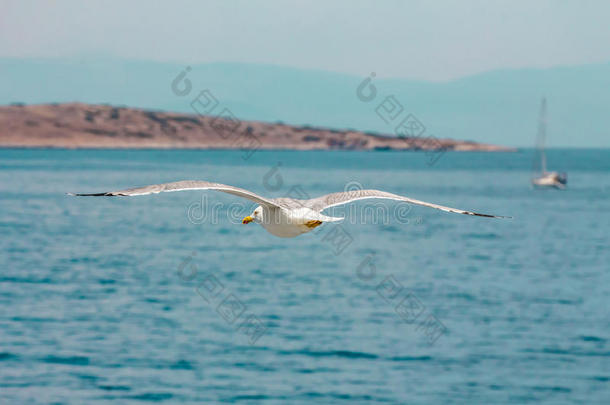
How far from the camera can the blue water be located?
3284cm

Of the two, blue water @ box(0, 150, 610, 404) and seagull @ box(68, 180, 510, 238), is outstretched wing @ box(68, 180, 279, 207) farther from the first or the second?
blue water @ box(0, 150, 610, 404)

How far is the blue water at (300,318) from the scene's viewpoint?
108ft

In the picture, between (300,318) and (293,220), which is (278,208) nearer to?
(293,220)

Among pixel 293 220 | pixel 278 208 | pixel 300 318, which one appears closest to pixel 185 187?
pixel 278 208

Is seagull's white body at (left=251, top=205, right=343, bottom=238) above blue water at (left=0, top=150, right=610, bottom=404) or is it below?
above

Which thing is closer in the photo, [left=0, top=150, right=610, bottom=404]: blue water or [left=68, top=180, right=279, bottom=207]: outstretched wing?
[left=68, top=180, right=279, bottom=207]: outstretched wing

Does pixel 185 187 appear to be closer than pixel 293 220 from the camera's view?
No

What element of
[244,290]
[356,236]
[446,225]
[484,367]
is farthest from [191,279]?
[446,225]

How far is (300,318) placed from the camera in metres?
41.0

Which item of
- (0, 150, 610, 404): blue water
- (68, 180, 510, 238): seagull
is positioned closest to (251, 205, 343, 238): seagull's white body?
(68, 180, 510, 238): seagull

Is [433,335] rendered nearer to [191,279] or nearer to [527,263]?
[191,279]

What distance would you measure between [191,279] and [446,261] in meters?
20.5

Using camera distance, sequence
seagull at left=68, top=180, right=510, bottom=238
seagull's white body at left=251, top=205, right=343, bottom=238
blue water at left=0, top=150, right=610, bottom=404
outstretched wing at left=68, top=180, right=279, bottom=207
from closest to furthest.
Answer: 1. outstretched wing at left=68, top=180, right=279, bottom=207
2. seagull at left=68, top=180, right=510, bottom=238
3. seagull's white body at left=251, top=205, right=343, bottom=238
4. blue water at left=0, top=150, right=610, bottom=404

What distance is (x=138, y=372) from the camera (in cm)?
3400
